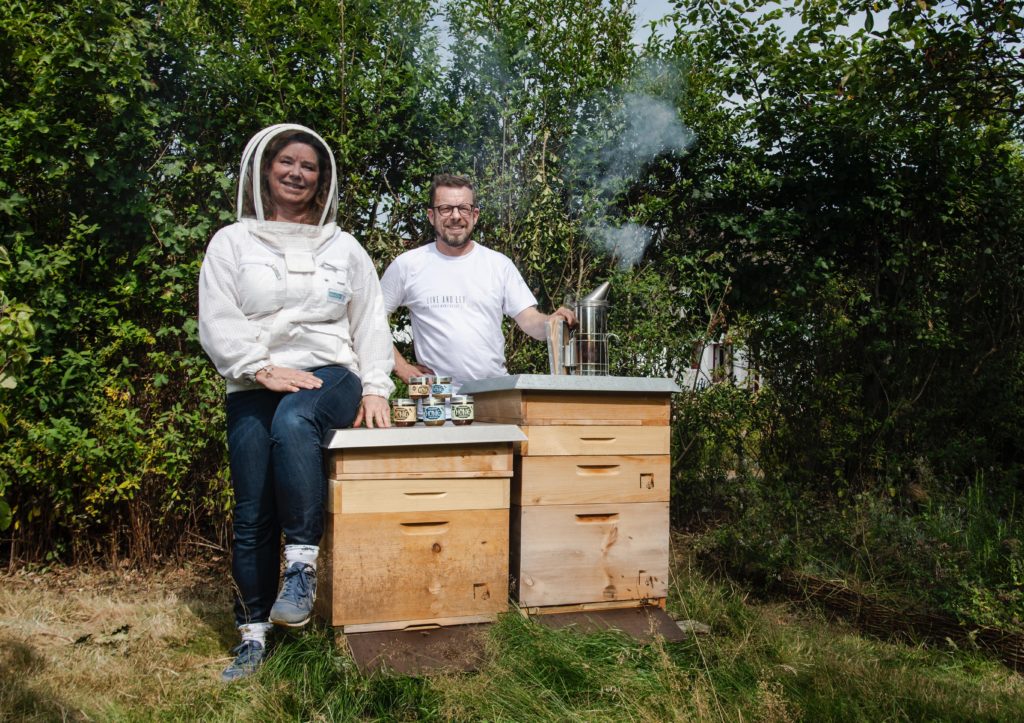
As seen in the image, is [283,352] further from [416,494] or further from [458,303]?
[458,303]

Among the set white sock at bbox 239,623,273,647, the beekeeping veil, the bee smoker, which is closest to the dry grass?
white sock at bbox 239,623,273,647

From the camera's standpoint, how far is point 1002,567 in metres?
3.45

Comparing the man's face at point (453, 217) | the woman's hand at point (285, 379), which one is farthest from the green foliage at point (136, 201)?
the woman's hand at point (285, 379)

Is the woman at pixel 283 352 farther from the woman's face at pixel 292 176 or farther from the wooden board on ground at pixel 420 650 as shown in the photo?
the wooden board on ground at pixel 420 650

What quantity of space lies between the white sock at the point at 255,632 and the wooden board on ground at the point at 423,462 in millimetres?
535

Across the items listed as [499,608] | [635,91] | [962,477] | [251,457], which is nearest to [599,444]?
[499,608]

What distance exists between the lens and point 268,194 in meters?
2.84

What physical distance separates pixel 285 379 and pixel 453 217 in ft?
4.07

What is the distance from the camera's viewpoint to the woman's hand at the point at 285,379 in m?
2.62

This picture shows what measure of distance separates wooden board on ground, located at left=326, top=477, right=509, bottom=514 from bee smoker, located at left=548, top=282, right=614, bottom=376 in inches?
23.8

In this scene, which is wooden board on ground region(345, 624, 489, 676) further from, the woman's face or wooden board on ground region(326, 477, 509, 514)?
the woman's face

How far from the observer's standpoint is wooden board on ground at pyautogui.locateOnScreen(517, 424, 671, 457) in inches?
115

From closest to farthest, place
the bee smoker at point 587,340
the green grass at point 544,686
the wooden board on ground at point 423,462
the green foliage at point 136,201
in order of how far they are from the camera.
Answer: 1. the green grass at point 544,686
2. the wooden board on ground at point 423,462
3. the bee smoker at point 587,340
4. the green foliage at point 136,201

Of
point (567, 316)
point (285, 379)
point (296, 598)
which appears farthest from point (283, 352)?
point (567, 316)
